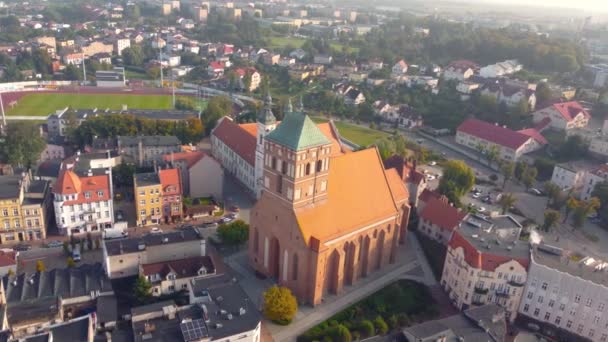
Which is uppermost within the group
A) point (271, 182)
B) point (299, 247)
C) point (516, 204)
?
point (271, 182)

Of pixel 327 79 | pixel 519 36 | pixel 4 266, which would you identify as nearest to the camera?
pixel 4 266

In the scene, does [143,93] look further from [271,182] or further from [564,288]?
[564,288]

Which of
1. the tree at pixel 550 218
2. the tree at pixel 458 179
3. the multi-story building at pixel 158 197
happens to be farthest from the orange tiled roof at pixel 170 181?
the tree at pixel 550 218

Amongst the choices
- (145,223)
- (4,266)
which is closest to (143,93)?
(145,223)

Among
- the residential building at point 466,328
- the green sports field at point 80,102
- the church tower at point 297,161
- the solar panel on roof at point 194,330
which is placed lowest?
the green sports field at point 80,102

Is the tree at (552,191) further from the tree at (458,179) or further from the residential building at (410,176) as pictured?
the residential building at (410,176)

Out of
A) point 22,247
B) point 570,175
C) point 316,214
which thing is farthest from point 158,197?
point 570,175

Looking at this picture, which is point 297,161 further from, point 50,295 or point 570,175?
point 570,175
